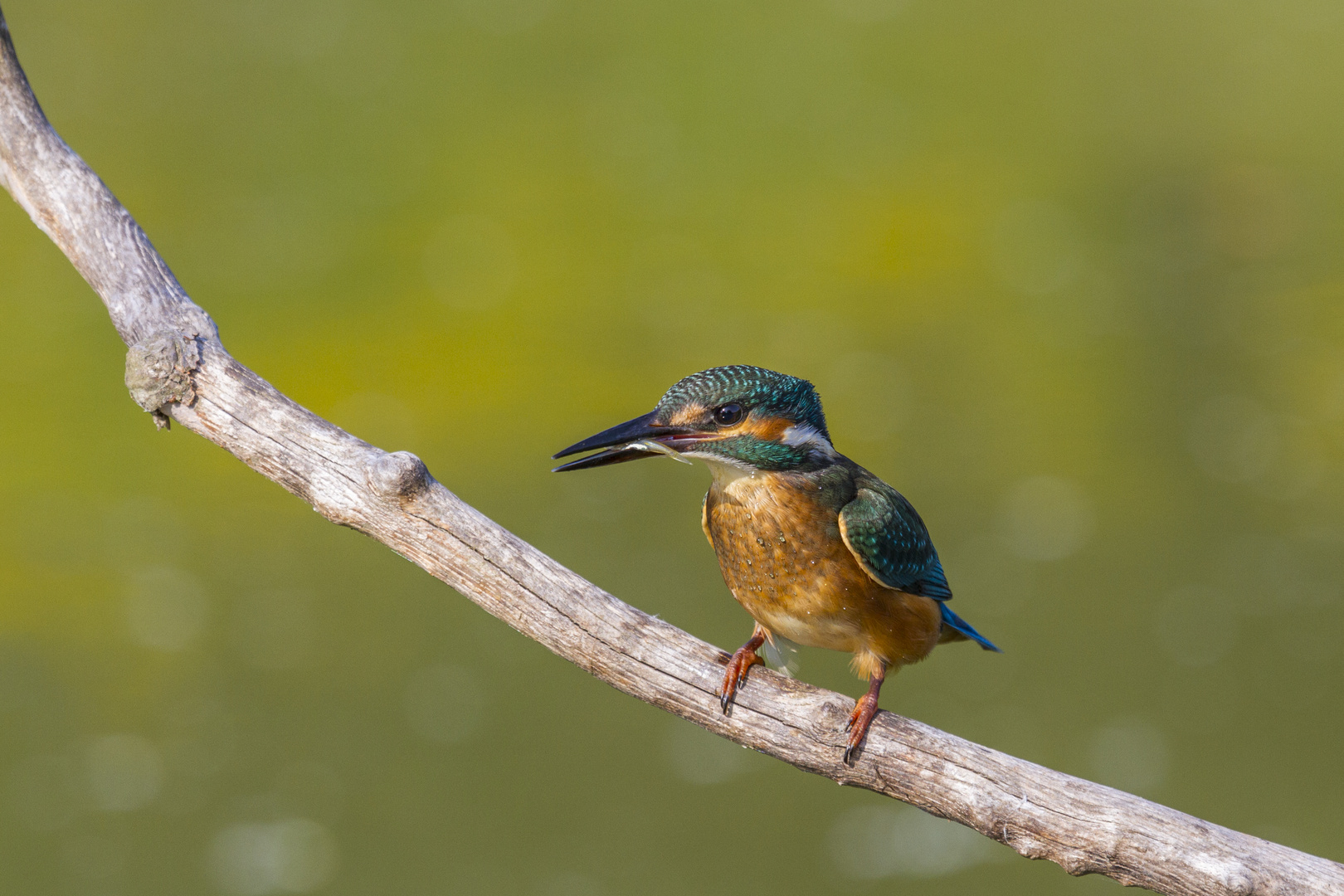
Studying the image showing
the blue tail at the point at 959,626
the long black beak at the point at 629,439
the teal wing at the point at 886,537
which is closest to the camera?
the long black beak at the point at 629,439

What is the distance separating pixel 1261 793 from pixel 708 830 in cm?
160

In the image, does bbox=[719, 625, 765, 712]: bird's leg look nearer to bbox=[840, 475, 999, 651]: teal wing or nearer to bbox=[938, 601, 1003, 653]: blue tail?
bbox=[840, 475, 999, 651]: teal wing

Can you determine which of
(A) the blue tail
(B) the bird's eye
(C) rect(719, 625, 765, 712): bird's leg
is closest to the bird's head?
(B) the bird's eye

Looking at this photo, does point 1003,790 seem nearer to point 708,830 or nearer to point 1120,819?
point 1120,819

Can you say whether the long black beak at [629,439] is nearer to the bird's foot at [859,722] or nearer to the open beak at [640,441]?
the open beak at [640,441]

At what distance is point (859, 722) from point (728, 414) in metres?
0.45

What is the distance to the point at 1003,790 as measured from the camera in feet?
4.94

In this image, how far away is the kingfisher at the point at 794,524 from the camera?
152cm

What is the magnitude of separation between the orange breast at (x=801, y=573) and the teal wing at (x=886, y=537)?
0.02 m

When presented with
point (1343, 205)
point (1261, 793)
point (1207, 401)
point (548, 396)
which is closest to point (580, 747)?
point (548, 396)

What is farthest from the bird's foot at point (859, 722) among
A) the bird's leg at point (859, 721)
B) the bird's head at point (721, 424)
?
the bird's head at point (721, 424)

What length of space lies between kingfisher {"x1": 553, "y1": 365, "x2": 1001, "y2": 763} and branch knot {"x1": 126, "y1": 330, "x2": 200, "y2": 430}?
0.54 metres

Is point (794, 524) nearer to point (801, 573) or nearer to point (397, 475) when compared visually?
point (801, 573)

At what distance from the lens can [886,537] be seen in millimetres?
1611
